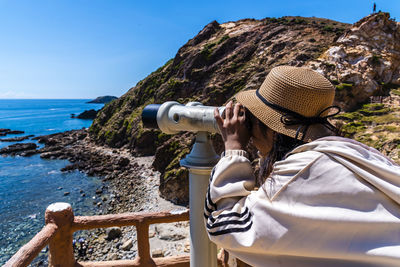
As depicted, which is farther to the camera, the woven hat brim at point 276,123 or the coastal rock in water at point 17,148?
the coastal rock in water at point 17,148

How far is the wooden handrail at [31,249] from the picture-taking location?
5.56ft

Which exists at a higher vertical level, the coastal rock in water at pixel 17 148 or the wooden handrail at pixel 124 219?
the wooden handrail at pixel 124 219

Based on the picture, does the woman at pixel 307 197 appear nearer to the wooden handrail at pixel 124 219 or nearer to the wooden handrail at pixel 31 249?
the wooden handrail at pixel 124 219

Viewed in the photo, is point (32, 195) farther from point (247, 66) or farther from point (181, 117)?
point (181, 117)

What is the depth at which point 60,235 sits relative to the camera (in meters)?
2.26

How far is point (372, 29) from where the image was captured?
13.5m

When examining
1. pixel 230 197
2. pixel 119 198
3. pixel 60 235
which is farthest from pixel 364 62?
pixel 119 198

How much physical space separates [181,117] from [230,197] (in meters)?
0.63

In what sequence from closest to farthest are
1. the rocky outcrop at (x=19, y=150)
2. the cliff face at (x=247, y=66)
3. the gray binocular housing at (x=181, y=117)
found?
1. the gray binocular housing at (x=181, y=117)
2. the cliff face at (x=247, y=66)
3. the rocky outcrop at (x=19, y=150)

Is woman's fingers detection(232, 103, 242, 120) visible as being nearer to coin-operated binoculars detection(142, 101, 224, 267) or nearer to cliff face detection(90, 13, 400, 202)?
coin-operated binoculars detection(142, 101, 224, 267)

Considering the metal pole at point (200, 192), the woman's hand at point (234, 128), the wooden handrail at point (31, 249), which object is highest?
the woman's hand at point (234, 128)

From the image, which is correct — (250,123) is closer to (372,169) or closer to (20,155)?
(372,169)

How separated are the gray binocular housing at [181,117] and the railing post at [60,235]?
1.36 metres

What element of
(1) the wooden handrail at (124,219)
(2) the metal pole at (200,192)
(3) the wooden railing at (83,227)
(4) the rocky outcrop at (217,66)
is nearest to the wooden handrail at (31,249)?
(3) the wooden railing at (83,227)
